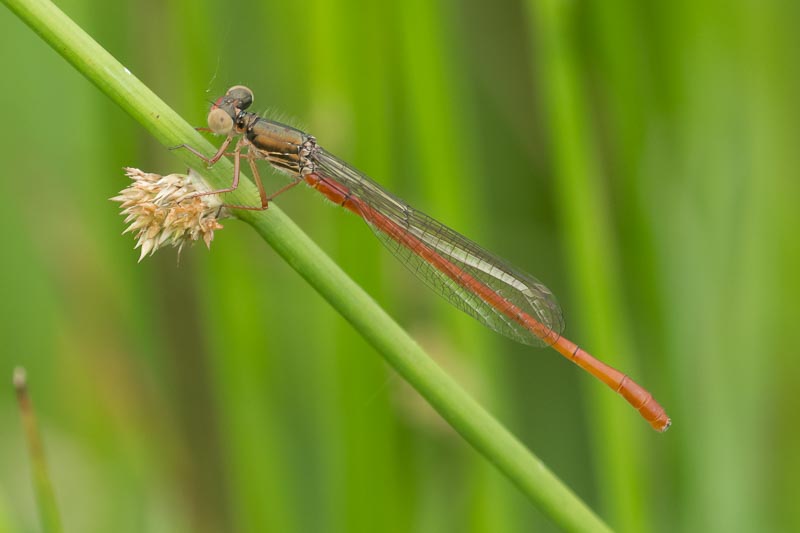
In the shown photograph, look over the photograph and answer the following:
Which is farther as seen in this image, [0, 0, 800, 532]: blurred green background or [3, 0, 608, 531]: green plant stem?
[0, 0, 800, 532]: blurred green background

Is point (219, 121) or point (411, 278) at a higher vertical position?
point (411, 278)

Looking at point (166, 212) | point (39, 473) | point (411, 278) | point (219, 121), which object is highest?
point (411, 278)

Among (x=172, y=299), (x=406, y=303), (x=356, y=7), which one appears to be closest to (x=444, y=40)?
(x=356, y=7)

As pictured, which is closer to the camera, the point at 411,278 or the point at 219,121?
the point at 219,121

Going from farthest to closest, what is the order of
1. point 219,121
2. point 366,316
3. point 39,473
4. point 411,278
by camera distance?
1. point 411,278
2. point 219,121
3. point 39,473
4. point 366,316

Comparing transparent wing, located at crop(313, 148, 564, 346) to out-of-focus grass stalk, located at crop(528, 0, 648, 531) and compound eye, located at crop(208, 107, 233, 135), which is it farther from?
compound eye, located at crop(208, 107, 233, 135)

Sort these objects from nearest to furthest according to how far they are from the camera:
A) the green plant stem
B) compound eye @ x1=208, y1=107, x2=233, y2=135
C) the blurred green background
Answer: the green plant stem → compound eye @ x1=208, y1=107, x2=233, y2=135 → the blurred green background

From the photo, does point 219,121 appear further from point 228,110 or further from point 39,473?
point 39,473

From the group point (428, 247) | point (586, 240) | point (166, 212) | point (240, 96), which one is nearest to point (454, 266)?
point (428, 247)

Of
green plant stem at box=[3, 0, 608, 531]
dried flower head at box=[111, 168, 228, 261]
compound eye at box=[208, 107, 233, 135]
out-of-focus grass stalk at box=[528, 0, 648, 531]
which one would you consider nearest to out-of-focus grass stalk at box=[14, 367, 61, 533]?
dried flower head at box=[111, 168, 228, 261]
